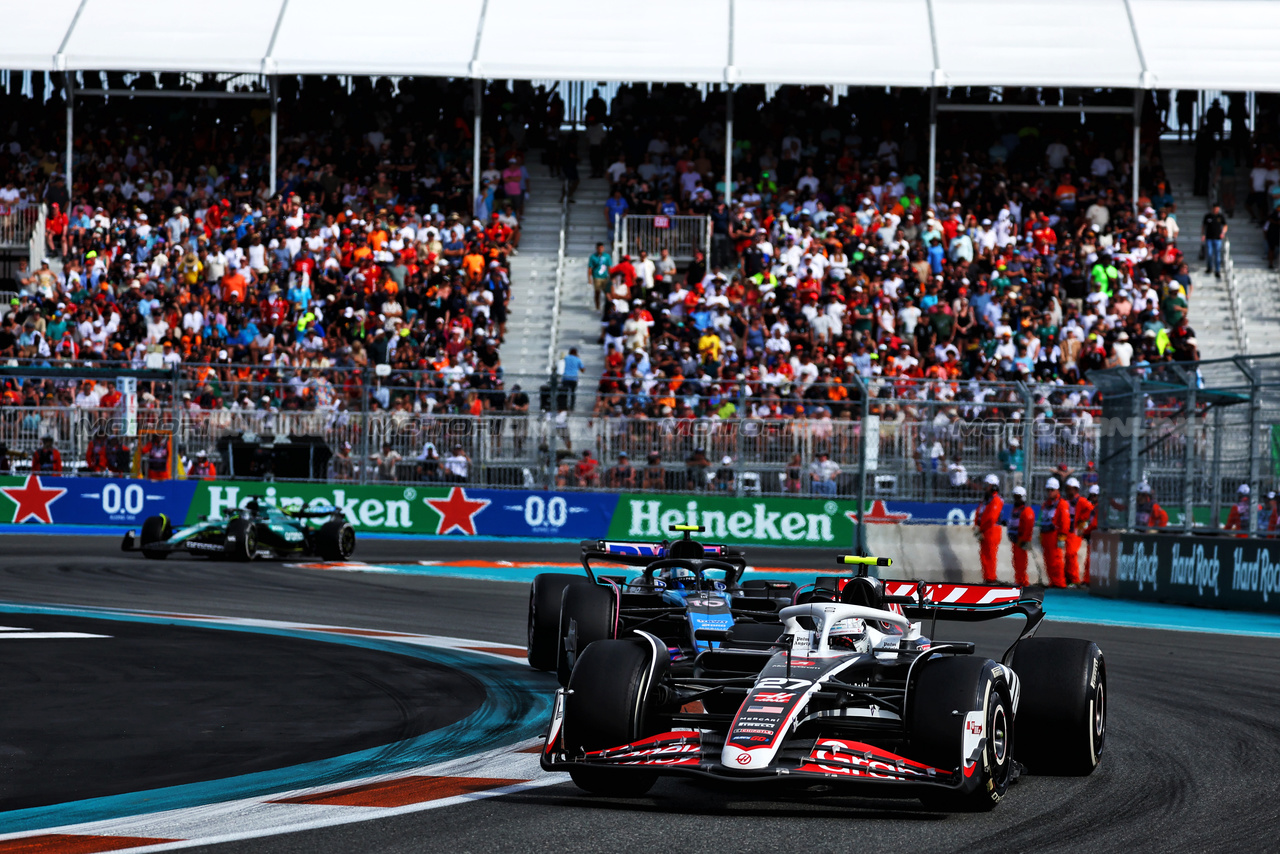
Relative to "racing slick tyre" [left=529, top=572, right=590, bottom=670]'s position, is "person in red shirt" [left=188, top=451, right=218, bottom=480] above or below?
above

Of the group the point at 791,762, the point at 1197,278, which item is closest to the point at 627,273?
the point at 1197,278

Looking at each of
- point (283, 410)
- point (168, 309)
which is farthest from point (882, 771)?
point (168, 309)

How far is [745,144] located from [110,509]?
15025 mm

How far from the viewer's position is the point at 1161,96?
3675 cm

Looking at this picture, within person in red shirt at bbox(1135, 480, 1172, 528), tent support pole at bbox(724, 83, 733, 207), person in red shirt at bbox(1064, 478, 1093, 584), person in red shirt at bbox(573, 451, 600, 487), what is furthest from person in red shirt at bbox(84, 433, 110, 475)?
person in red shirt at bbox(1135, 480, 1172, 528)

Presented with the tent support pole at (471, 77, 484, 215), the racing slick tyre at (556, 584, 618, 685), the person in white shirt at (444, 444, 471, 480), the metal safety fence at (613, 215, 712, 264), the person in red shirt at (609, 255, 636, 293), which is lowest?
the racing slick tyre at (556, 584, 618, 685)

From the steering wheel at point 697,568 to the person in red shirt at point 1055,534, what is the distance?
1114 centimetres

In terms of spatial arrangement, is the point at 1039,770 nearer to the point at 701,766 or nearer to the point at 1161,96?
the point at 701,766

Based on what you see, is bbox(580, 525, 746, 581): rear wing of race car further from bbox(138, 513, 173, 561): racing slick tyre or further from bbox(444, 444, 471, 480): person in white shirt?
bbox(444, 444, 471, 480): person in white shirt

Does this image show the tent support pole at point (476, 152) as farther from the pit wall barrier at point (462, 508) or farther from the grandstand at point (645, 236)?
the pit wall barrier at point (462, 508)

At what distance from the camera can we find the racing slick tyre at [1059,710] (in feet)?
23.8

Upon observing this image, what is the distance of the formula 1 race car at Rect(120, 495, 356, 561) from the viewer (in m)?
20.8

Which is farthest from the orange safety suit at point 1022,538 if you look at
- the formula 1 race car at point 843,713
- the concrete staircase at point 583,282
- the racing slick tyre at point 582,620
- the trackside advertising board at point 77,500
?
the formula 1 race car at point 843,713

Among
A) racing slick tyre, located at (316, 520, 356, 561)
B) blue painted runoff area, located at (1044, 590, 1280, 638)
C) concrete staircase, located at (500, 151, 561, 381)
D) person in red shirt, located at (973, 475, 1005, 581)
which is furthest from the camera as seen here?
concrete staircase, located at (500, 151, 561, 381)
